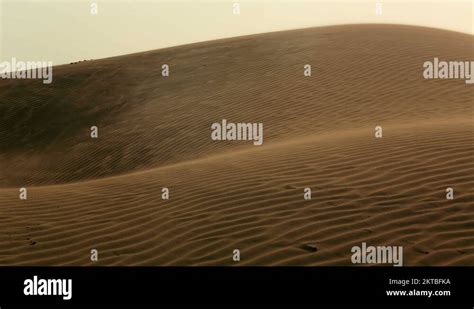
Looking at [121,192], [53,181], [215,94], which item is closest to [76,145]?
[53,181]

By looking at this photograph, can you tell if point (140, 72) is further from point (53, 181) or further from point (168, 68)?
point (53, 181)
